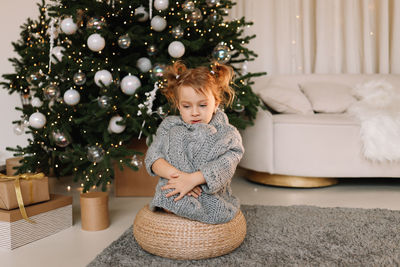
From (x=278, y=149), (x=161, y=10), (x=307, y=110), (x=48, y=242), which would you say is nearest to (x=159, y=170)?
(x=48, y=242)

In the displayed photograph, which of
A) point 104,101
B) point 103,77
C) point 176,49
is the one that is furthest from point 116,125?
point 176,49

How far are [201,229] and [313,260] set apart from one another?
15.2 inches

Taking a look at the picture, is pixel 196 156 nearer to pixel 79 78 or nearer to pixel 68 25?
pixel 79 78

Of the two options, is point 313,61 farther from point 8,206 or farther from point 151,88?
point 8,206

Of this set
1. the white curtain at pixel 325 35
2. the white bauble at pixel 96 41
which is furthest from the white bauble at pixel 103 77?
the white curtain at pixel 325 35

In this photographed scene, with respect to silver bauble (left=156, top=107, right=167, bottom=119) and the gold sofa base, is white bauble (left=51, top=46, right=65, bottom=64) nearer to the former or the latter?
silver bauble (left=156, top=107, right=167, bottom=119)

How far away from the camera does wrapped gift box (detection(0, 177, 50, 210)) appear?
150 cm

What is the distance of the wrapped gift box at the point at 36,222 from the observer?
4.80ft

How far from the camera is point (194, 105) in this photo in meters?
1.34

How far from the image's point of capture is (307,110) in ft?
8.51

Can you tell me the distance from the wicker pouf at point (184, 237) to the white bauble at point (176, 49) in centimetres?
87

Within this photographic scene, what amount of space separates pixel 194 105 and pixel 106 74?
64 centimetres

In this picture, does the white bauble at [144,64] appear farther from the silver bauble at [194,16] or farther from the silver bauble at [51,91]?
the silver bauble at [51,91]

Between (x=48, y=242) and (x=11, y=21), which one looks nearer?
(x=48, y=242)
